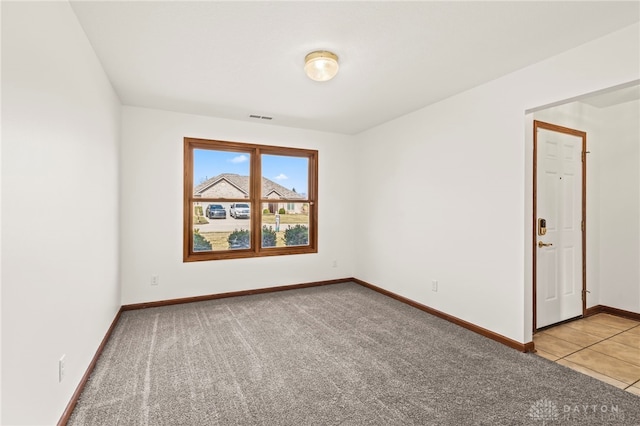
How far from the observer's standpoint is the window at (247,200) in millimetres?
4348

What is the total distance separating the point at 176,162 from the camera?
13.6ft

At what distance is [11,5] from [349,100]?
2885 mm

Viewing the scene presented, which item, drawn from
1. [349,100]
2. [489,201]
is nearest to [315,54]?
[349,100]

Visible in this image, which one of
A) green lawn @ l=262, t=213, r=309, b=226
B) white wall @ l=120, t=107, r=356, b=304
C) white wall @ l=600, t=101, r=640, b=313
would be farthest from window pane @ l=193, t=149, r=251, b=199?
white wall @ l=600, t=101, r=640, b=313

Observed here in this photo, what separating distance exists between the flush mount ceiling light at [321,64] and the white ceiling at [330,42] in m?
0.06

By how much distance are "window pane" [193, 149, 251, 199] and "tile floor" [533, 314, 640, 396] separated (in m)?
4.04

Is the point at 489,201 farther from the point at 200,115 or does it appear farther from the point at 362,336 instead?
the point at 200,115

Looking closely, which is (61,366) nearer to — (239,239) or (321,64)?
(321,64)

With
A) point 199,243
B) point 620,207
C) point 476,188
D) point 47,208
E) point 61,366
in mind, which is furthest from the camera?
point 199,243

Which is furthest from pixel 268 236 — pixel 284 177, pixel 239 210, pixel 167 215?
pixel 167 215

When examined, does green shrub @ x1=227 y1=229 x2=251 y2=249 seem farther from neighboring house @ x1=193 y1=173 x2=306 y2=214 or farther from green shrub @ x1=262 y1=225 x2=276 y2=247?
neighboring house @ x1=193 y1=173 x2=306 y2=214

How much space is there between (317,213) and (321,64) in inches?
113

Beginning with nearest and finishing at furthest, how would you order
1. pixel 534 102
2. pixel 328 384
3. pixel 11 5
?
pixel 11 5
pixel 328 384
pixel 534 102

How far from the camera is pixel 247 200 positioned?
4.65 metres
